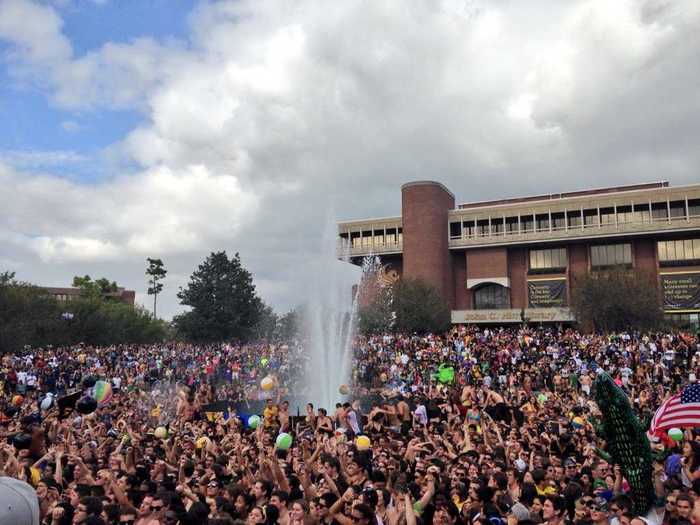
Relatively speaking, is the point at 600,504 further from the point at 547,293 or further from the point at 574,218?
the point at 574,218

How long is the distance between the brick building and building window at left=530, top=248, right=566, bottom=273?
0.30 ft

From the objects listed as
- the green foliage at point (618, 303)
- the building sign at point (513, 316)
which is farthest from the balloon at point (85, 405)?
the building sign at point (513, 316)

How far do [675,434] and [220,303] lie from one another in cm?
5248

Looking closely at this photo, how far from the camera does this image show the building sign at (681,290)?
160 ft

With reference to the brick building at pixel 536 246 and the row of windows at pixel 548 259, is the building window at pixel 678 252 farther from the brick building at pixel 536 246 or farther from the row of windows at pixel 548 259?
the row of windows at pixel 548 259

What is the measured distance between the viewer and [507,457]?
938 cm

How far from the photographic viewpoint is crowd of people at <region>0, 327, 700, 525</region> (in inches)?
244

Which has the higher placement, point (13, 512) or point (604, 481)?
point (13, 512)

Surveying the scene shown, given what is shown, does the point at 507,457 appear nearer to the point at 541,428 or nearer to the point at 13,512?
the point at 541,428

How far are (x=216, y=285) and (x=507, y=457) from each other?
53.6 m

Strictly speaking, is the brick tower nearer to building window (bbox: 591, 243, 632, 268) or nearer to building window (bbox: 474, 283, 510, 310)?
building window (bbox: 474, 283, 510, 310)

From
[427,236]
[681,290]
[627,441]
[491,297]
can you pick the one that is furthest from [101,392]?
[681,290]

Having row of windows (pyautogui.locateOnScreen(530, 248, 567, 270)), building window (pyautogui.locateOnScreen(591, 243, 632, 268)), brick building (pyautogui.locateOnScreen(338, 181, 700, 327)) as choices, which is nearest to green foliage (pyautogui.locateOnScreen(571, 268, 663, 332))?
brick building (pyautogui.locateOnScreen(338, 181, 700, 327))

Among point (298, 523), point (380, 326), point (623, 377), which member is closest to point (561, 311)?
point (380, 326)
